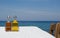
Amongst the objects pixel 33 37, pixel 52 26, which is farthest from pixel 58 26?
Answer: pixel 52 26

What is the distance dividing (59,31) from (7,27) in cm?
61

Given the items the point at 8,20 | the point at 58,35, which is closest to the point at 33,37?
the point at 58,35

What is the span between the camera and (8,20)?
1.59m

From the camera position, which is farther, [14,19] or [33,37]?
[14,19]

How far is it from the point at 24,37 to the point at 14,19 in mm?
496

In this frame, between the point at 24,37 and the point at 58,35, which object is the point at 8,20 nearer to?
the point at 24,37

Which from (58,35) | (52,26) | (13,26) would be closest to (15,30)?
(13,26)

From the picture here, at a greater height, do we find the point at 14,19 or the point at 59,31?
the point at 14,19

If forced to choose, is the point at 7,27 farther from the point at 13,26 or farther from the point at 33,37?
the point at 33,37

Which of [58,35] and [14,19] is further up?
[14,19]

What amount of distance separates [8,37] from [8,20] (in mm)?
466

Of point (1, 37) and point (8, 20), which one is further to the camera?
point (8, 20)

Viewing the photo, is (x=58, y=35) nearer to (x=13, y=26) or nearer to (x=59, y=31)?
(x=59, y=31)

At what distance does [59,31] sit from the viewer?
3.50ft
